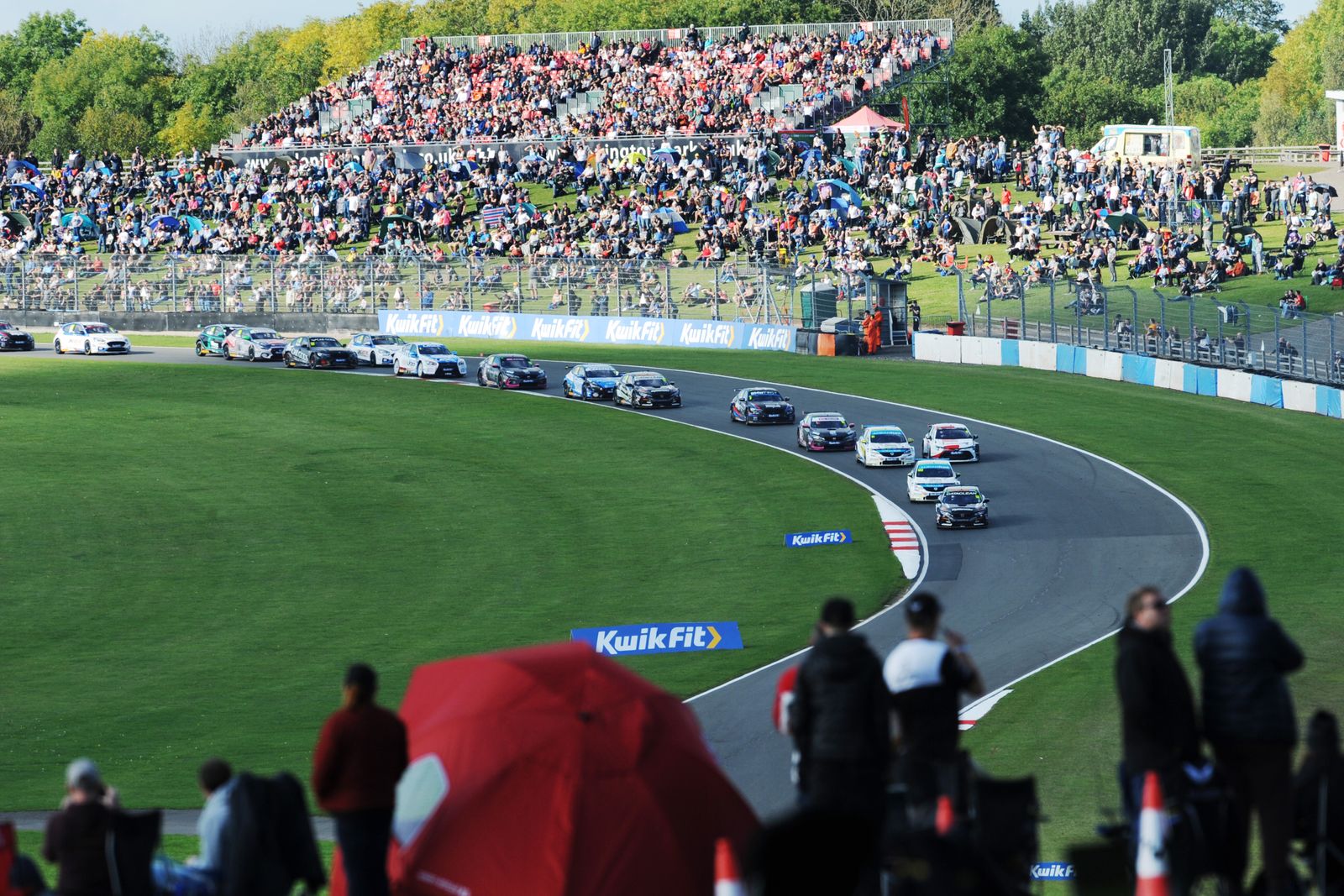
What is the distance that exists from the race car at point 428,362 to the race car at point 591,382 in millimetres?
6326

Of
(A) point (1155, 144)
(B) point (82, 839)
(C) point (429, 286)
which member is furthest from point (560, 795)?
(A) point (1155, 144)

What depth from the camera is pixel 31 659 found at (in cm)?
3272

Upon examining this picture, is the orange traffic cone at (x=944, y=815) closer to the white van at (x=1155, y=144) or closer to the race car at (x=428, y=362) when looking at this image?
the race car at (x=428, y=362)

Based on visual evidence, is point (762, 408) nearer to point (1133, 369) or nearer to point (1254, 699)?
point (1133, 369)

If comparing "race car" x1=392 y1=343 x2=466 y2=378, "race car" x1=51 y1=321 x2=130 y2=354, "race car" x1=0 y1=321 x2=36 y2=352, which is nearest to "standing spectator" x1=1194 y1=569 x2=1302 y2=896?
"race car" x1=392 y1=343 x2=466 y2=378

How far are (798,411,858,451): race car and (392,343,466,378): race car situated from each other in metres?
18.4

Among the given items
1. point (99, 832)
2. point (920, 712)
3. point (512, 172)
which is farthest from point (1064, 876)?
point (512, 172)

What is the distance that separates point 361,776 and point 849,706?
299cm

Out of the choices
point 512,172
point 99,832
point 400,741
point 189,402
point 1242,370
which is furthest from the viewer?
point 512,172

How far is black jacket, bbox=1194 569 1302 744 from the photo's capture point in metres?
9.92

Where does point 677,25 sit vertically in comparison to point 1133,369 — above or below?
above

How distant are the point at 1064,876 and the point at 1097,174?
62618 millimetres

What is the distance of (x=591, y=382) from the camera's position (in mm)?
59406

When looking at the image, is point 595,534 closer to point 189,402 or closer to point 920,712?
point 189,402
